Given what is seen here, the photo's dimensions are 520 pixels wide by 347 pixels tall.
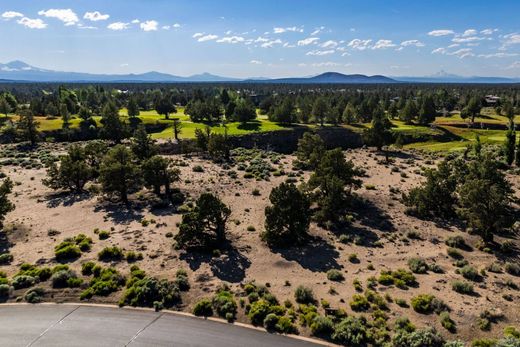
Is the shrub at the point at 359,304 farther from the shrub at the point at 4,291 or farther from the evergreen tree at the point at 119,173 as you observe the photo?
the evergreen tree at the point at 119,173

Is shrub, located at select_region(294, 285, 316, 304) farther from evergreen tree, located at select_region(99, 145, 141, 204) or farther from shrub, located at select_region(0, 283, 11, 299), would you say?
evergreen tree, located at select_region(99, 145, 141, 204)

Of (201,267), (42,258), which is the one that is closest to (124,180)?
(42,258)

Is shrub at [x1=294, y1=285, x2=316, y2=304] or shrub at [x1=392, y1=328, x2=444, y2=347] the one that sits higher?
shrub at [x1=392, y1=328, x2=444, y2=347]

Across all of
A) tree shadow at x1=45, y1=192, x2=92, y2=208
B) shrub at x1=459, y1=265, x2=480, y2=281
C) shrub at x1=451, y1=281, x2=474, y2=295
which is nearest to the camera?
shrub at x1=451, y1=281, x2=474, y2=295

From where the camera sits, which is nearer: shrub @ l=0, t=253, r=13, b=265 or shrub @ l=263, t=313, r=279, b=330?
shrub @ l=263, t=313, r=279, b=330

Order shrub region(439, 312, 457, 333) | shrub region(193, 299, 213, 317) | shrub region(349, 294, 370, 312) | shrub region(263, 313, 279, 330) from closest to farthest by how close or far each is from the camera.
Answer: shrub region(263, 313, 279, 330) → shrub region(439, 312, 457, 333) → shrub region(193, 299, 213, 317) → shrub region(349, 294, 370, 312)

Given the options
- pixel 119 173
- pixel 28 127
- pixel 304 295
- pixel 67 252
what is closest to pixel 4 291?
pixel 67 252

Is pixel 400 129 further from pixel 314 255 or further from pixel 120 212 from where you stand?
pixel 120 212

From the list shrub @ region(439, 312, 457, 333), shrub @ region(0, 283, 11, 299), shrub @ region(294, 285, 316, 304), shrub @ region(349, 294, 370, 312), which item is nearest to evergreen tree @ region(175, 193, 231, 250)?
shrub @ region(294, 285, 316, 304)
